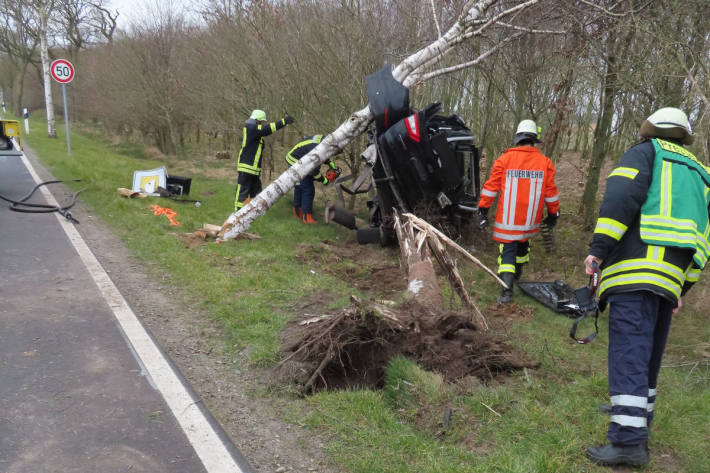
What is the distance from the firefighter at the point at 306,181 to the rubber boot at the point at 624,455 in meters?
7.17

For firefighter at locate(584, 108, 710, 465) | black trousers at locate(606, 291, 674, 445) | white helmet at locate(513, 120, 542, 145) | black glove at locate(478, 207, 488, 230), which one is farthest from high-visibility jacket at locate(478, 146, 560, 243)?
black trousers at locate(606, 291, 674, 445)

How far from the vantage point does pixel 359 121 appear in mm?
8023

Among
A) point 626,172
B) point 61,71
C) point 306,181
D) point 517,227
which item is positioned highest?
point 61,71

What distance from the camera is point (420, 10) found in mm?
9414

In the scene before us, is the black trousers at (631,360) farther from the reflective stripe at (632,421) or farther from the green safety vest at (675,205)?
the green safety vest at (675,205)

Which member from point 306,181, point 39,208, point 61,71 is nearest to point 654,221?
point 306,181

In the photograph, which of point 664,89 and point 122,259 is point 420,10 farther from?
point 122,259

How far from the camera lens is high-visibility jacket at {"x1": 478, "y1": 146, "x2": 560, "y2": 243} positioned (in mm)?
6219

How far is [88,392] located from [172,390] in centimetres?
55

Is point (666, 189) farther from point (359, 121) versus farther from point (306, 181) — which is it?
point (306, 181)

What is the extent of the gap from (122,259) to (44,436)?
12.9ft

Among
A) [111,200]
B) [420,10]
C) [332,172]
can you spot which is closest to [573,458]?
[332,172]

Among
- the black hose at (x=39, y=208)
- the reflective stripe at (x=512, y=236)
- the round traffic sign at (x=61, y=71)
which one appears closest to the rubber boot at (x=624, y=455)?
the reflective stripe at (x=512, y=236)

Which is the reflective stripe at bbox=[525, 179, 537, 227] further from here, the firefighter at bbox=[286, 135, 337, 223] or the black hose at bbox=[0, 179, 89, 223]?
the black hose at bbox=[0, 179, 89, 223]
